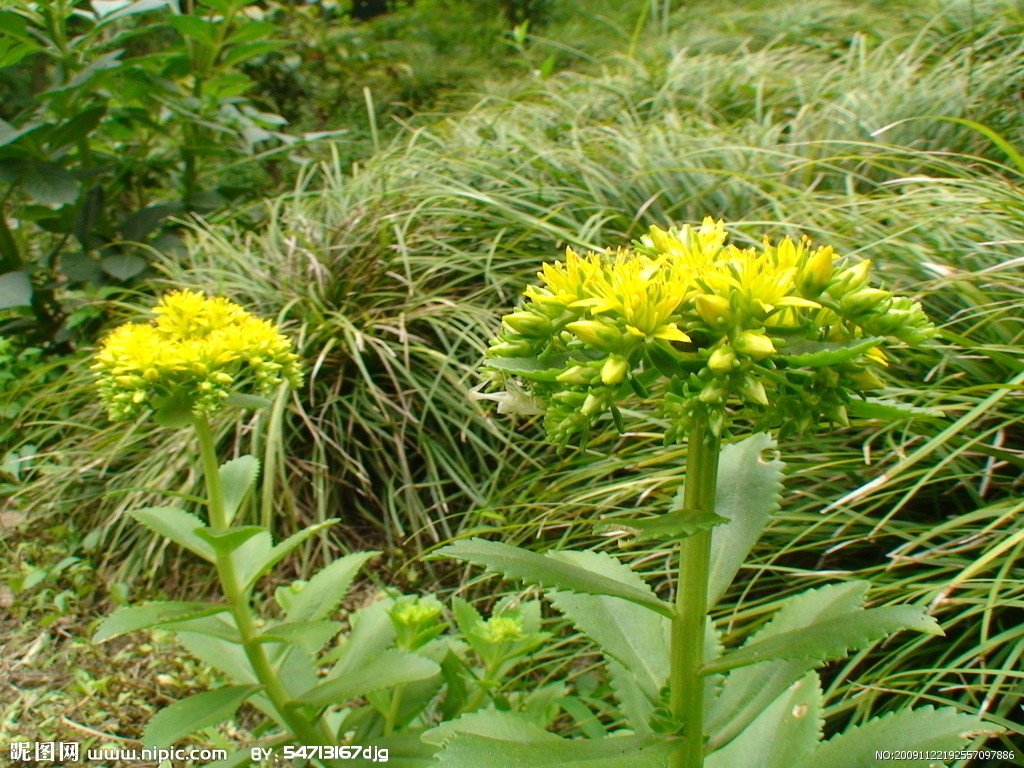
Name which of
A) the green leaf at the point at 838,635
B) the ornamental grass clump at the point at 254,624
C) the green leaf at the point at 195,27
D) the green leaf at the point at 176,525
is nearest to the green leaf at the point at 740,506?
the green leaf at the point at 838,635

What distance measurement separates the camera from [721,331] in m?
0.75

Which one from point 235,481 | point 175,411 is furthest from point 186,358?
point 235,481

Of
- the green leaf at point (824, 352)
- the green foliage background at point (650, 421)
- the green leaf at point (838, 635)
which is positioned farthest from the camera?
the green foliage background at point (650, 421)

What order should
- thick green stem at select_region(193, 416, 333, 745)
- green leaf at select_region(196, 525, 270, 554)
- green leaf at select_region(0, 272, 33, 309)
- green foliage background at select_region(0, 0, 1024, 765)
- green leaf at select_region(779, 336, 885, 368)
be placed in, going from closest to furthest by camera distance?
1. green leaf at select_region(779, 336, 885, 368)
2. green leaf at select_region(196, 525, 270, 554)
3. thick green stem at select_region(193, 416, 333, 745)
4. green foliage background at select_region(0, 0, 1024, 765)
5. green leaf at select_region(0, 272, 33, 309)

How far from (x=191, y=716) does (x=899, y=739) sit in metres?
1.05

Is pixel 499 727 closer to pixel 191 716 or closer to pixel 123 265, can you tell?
pixel 191 716

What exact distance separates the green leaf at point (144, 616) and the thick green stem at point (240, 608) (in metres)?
0.05

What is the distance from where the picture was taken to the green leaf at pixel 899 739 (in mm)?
884

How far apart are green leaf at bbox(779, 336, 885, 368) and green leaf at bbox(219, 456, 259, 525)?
969 mm

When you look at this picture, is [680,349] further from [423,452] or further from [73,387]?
[73,387]

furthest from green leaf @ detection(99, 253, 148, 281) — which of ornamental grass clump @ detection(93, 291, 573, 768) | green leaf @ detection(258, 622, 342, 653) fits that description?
green leaf @ detection(258, 622, 342, 653)

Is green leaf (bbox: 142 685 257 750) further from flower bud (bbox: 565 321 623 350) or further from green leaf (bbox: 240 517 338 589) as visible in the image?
flower bud (bbox: 565 321 623 350)

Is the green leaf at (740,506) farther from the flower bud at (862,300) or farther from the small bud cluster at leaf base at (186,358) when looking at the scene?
the small bud cluster at leaf base at (186,358)

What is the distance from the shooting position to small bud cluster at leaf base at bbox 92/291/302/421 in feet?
4.14
